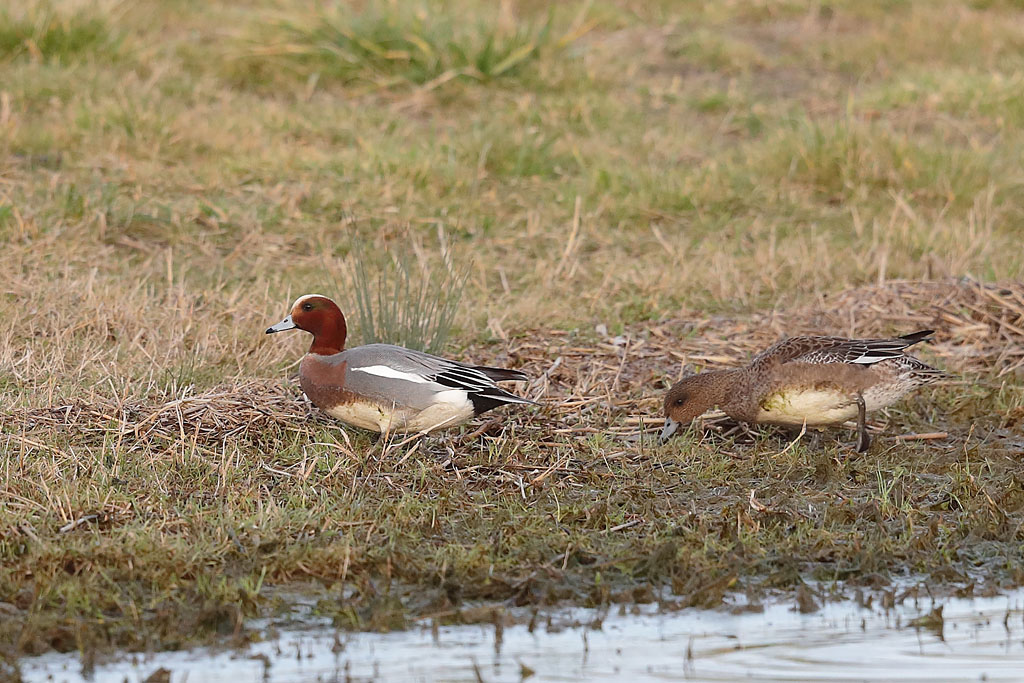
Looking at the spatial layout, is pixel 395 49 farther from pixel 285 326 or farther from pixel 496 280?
pixel 285 326

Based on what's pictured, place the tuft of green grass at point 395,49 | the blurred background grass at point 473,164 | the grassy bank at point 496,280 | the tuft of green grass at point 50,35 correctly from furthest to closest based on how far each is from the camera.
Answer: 1. the tuft of green grass at point 395,49
2. the tuft of green grass at point 50,35
3. the blurred background grass at point 473,164
4. the grassy bank at point 496,280

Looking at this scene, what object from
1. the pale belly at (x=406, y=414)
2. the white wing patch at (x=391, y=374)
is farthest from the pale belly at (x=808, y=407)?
the white wing patch at (x=391, y=374)

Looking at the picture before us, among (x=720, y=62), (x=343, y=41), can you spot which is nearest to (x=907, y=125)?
(x=720, y=62)

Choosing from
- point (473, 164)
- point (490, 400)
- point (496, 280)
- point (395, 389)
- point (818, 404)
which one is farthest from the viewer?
point (473, 164)

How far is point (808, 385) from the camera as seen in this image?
5293 millimetres

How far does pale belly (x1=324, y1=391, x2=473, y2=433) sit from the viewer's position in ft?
16.6

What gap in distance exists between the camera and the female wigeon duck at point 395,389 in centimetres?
505

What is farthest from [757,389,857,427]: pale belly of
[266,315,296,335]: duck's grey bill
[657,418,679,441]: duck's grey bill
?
[266,315,296,335]: duck's grey bill

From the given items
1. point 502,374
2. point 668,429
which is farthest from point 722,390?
point 502,374

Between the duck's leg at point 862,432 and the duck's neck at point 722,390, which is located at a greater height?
the duck's neck at point 722,390

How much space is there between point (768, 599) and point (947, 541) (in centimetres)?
74

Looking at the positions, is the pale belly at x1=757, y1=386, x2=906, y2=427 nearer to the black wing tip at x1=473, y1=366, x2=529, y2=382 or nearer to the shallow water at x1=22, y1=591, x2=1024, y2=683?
the black wing tip at x1=473, y1=366, x2=529, y2=382

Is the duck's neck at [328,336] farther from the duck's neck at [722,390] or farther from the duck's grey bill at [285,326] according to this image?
the duck's neck at [722,390]

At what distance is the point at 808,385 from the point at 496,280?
2.71 meters
